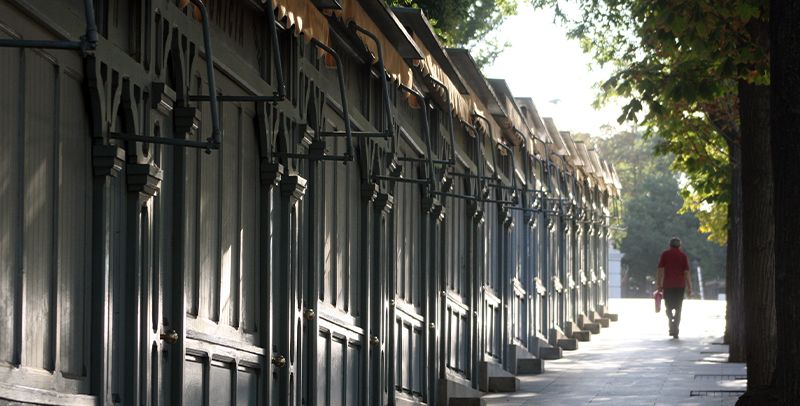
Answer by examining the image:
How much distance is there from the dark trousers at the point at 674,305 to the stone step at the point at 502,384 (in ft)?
41.5

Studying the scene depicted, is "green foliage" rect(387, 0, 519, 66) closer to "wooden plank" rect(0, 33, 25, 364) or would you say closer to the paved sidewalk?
the paved sidewalk

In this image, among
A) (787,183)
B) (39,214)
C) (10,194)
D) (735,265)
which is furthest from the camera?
(735,265)

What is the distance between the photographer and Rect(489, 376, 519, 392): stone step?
65.6ft

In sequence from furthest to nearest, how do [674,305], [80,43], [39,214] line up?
1. [674,305]
2. [39,214]
3. [80,43]

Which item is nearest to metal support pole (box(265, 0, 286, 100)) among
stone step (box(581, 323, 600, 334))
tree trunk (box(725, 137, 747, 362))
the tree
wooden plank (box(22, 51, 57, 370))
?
wooden plank (box(22, 51, 57, 370))

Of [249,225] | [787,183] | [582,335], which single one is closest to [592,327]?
[582,335]

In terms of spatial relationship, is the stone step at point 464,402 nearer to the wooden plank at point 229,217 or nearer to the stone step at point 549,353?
the wooden plank at point 229,217

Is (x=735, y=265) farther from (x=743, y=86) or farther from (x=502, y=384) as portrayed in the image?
(x=743, y=86)

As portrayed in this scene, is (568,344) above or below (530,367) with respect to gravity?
above

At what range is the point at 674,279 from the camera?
32.2 meters

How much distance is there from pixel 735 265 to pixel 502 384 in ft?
24.4

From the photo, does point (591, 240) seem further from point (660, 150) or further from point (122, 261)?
point (122, 261)

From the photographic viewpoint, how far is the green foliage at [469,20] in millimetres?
30578

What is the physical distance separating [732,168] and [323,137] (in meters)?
14.1
